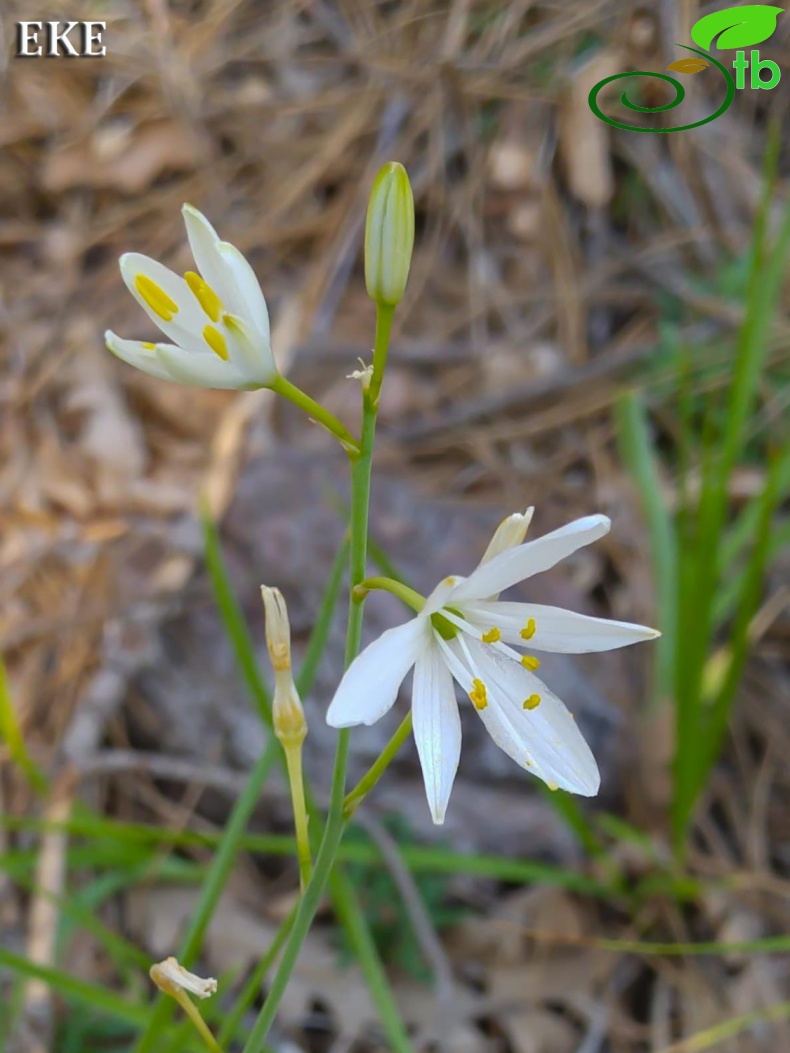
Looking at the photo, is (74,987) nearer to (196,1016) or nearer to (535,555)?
(196,1016)

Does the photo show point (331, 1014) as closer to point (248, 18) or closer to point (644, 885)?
point (644, 885)

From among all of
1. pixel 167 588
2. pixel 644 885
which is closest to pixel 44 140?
pixel 167 588

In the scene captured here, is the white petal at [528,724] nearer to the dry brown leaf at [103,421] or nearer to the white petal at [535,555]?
the white petal at [535,555]

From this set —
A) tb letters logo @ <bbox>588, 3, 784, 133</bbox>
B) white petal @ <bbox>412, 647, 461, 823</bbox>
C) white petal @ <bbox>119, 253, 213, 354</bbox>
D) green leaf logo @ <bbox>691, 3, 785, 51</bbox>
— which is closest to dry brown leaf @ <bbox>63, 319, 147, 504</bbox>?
tb letters logo @ <bbox>588, 3, 784, 133</bbox>

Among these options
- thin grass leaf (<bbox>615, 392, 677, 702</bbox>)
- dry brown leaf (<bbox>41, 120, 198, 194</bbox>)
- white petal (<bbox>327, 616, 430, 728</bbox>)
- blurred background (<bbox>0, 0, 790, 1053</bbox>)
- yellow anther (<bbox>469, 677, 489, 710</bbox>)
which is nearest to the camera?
white petal (<bbox>327, 616, 430, 728</bbox>)

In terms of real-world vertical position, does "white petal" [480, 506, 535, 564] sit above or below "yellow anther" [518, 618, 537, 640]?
above

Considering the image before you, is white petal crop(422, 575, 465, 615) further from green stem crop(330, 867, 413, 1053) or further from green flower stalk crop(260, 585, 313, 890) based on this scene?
green stem crop(330, 867, 413, 1053)

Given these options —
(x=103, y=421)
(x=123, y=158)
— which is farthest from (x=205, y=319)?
(x=123, y=158)
